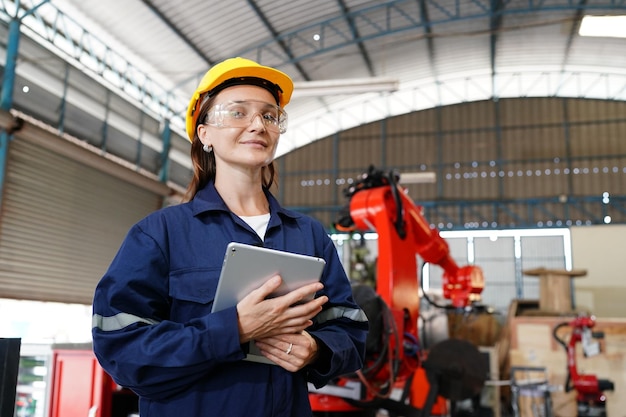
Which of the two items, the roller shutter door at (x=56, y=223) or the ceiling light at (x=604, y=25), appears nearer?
the ceiling light at (x=604, y=25)

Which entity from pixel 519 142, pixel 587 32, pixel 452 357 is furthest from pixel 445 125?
pixel 452 357

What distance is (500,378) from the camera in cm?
1213

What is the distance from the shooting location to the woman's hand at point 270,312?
1.54 metres

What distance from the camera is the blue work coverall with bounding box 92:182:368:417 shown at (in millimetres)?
1508

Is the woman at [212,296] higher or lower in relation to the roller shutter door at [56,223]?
lower

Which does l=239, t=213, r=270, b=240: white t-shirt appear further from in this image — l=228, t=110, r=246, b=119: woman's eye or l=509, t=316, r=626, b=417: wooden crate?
l=509, t=316, r=626, b=417: wooden crate

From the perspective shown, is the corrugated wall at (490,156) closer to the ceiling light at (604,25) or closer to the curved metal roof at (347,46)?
the curved metal roof at (347,46)

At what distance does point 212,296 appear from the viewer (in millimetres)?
1662

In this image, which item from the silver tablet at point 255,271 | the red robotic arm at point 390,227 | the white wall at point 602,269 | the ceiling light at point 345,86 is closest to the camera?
the silver tablet at point 255,271

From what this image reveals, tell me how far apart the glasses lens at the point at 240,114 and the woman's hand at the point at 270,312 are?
60 cm

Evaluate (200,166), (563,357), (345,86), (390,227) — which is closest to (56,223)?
(345,86)

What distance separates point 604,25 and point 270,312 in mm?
6686

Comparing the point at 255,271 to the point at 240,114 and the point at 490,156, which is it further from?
the point at 490,156

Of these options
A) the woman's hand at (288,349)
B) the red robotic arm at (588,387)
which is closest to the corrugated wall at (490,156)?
the red robotic arm at (588,387)
